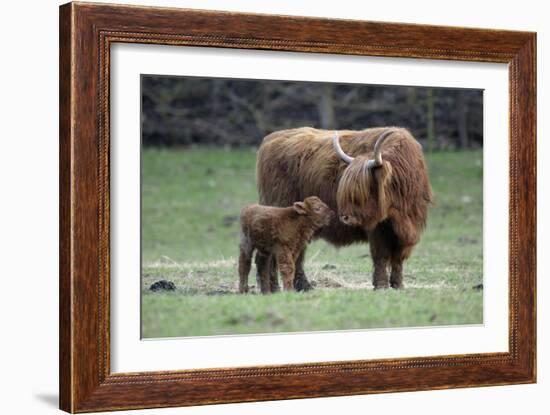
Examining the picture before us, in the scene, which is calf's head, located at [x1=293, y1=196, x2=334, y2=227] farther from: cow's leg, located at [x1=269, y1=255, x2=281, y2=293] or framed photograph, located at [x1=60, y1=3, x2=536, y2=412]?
cow's leg, located at [x1=269, y1=255, x2=281, y2=293]

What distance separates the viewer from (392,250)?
355 inches

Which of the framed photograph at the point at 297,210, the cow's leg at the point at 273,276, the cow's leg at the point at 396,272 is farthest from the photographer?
the cow's leg at the point at 396,272

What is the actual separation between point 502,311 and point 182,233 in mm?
2985

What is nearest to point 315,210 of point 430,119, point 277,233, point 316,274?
point 277,233

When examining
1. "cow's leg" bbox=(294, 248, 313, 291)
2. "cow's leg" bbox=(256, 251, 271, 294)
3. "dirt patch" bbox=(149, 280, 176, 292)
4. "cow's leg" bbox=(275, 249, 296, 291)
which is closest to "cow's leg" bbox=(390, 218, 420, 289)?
"cow's leg" bbox=(294, 248, 313, 291)

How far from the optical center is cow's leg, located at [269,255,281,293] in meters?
8.59

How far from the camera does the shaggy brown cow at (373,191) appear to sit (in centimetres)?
892

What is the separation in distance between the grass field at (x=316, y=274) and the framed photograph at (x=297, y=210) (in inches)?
0.8

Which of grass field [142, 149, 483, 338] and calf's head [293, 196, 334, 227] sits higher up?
calf's head [293, 196, 334, 227]

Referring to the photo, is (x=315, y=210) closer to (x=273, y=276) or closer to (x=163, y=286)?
(x=273, y=276)

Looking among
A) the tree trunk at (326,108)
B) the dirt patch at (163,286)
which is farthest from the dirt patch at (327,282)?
the tree trunk at (326,108)

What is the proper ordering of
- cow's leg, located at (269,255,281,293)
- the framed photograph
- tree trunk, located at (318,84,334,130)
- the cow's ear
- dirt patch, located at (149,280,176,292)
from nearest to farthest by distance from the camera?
the framed photograph < dirt patch, located at (149,280,176,292) < cow's leg, located at (269,255,281,293) < the cow's ear < tree trunk, located at (318,84,334,130)

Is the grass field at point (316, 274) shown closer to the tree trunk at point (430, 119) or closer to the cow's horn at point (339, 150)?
the tree trunk at point (430, 119)

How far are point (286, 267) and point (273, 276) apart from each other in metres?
0.12
